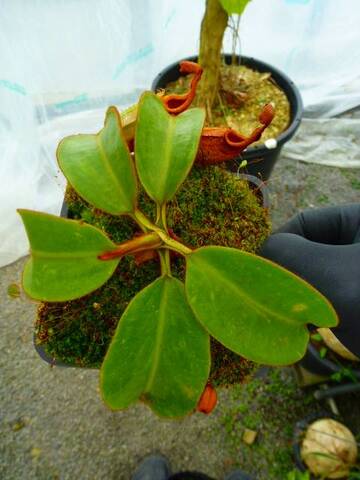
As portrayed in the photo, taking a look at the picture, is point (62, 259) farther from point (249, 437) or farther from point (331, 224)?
point (249, 437)

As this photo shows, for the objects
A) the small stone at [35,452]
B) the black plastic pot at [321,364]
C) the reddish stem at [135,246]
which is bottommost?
the small stone at [35,452]

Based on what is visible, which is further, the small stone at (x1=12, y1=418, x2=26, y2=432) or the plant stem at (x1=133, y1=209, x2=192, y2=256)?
the small stone at (x1=12, y1=418, x2=26, y2=432)

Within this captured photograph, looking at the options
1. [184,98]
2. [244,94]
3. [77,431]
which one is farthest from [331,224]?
[77,431]

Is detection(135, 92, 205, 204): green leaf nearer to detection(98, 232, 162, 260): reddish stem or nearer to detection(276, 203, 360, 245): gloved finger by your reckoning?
detection(98, 232, 162, 260): reddish stem

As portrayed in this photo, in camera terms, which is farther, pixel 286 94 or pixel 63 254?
pixel 286 94

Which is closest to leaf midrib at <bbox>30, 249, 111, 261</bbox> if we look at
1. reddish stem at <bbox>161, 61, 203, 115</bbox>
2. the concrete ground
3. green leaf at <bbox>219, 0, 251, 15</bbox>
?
reddish stem at <bbox>161, 61, 203, 115</bbox>

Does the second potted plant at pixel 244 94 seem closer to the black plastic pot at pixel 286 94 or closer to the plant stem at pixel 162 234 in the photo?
the black plastic pot at pixel 286 94

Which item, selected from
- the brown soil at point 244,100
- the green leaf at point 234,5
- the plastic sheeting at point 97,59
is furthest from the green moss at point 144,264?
the plastic sheeting at point 97,59
